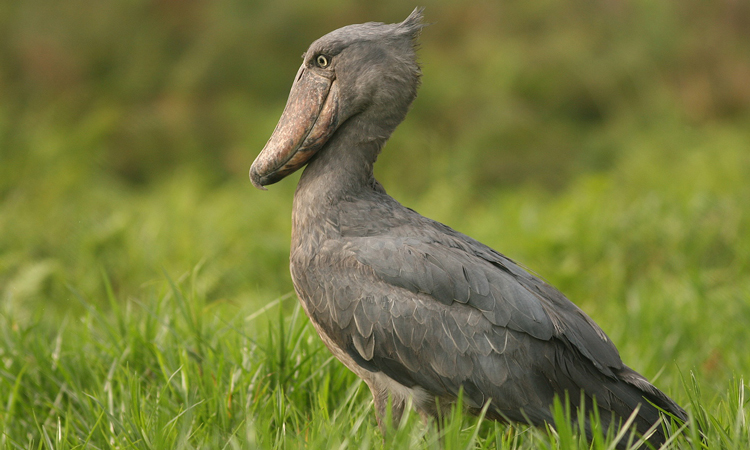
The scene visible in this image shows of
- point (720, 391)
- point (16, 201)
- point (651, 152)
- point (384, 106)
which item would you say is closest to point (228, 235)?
point (16, 201)

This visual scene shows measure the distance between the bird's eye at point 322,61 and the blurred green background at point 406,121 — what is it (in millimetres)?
3207

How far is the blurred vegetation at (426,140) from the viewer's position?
5797 millimetres

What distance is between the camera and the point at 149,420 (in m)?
2.71

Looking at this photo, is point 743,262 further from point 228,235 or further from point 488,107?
point 488,107

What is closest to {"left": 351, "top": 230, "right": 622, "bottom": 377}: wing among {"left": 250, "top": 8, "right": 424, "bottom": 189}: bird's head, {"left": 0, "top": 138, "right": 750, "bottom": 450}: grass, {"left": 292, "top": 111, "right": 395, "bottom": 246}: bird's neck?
{"left": 292, "top": 111, "right": 395, "bottom": 246}: bird's neck

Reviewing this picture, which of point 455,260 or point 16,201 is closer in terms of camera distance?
point 455,260

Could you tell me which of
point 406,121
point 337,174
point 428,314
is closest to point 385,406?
point 428,314

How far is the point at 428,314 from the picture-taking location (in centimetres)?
271

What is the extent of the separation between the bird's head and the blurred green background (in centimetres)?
311

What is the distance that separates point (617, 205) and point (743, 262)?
1.54 meters

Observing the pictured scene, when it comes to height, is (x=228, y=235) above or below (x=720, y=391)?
below

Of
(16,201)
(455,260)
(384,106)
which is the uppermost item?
(384,106)

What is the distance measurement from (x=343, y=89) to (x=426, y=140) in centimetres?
699

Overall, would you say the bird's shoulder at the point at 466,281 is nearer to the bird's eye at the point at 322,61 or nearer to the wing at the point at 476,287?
the wing at the point at 476,287
